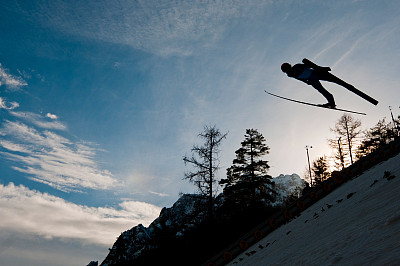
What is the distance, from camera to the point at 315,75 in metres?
8.99

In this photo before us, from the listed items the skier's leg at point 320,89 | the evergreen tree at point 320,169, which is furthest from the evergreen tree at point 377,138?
the skier's leg at point 320,89

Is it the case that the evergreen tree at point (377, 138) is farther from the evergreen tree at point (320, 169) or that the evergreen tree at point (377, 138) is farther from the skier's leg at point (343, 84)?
the skier's leg at point (343, 84)

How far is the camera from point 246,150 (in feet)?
109

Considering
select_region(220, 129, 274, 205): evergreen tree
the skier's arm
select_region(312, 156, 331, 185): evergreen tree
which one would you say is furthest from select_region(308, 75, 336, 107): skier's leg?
select_region(312, 156, 331, 185): evergreen tree

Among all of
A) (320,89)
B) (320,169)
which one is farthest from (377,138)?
(320,89)

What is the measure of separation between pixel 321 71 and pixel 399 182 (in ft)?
14.3

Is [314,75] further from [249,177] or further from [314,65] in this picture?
[249,177]

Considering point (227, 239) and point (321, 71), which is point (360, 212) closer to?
point (321, 71)

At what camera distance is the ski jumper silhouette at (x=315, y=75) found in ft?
28.7

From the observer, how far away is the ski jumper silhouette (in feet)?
28.7

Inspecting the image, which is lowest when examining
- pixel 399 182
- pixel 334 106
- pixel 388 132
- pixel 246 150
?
pixel 399 182

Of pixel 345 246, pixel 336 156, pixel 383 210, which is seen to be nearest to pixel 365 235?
pixel 345 246

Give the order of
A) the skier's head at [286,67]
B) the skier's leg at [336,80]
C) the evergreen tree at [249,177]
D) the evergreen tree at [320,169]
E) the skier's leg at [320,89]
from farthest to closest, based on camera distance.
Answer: the evergreen tree at [320,169] < the evergreen tree at [249,177] < the skier's head at [286,67] < the skier's leg at [320,89] < the skier's leg at [336,80]

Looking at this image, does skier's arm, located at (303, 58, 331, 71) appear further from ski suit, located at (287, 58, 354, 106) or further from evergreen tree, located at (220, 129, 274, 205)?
evergreen tree, located at (220, 129, 274, 205)
